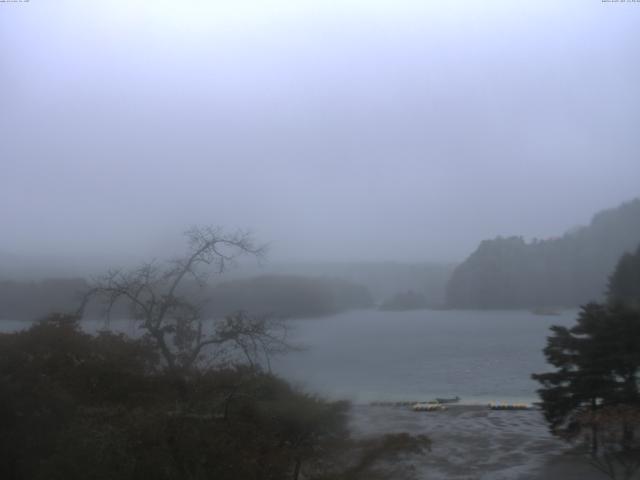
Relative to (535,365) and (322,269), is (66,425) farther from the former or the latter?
(535,365)

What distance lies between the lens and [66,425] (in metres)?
10.3

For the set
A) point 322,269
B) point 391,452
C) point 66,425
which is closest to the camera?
point 66,425

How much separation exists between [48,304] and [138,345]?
4.79m

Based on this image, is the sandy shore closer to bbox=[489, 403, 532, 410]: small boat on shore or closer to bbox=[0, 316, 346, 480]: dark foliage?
bbox=[489, 403, 532, 410]: small boat on shore

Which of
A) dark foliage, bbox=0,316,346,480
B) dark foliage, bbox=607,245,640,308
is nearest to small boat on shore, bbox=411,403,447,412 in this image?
dark foliage, bbox=607,245,640,308

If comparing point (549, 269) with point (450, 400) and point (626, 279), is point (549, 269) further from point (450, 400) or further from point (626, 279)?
point (450, 400)

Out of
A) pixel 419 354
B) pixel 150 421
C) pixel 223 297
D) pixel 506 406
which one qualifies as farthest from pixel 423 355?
pixel 150 421

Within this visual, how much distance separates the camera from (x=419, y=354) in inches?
970

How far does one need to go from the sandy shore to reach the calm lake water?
60cm

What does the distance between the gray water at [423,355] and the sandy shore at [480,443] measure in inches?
23.4

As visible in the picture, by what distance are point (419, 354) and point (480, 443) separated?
5466 millimetres

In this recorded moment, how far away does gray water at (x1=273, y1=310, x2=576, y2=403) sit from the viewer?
18.5 meters

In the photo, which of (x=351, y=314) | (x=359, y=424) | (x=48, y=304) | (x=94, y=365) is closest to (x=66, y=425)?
(x=94, y=365)

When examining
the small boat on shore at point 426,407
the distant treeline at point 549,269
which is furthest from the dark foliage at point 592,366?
the distant treeline at point 549,269
